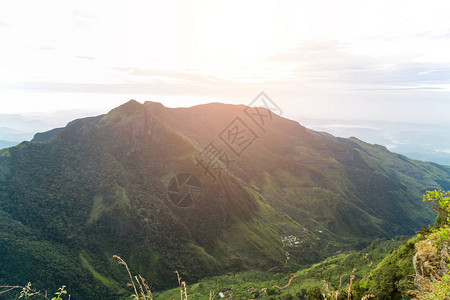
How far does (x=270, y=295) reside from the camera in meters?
79.2

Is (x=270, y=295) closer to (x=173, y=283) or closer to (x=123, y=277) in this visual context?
(x=173, y=283)

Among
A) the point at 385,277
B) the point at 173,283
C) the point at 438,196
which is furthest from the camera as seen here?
the point at 173,283

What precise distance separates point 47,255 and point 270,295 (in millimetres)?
82005

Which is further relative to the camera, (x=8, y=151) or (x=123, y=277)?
(x=8, y=151)

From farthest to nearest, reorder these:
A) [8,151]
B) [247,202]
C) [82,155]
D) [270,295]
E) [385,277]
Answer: [247,202] → [82,155] → [8,151] → [270,295] → [385,277]

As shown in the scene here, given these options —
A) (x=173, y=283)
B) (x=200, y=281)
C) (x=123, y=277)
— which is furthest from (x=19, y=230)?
(x=200, y=281)

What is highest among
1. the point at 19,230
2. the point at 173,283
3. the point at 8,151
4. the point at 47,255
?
the point at 8,151

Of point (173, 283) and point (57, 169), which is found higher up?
point (57, 169)

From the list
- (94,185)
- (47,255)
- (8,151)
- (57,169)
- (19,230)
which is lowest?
(47,255)

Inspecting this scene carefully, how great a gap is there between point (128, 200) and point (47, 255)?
37.8 m

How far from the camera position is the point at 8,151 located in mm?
114250

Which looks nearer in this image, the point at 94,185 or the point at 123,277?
the point at 123,277

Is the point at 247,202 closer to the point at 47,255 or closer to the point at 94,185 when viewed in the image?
the point at 94,185

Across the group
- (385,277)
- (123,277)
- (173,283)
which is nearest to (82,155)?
(123,277)
